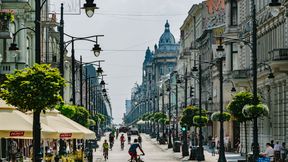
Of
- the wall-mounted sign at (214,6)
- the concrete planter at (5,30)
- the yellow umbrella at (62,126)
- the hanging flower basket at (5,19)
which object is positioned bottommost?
the yellow umbrella at (62,126)

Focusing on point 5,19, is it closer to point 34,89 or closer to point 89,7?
point 34,89

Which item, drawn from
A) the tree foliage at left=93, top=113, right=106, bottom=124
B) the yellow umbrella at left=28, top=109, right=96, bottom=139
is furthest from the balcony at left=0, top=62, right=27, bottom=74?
the tree foliage at left=93, top=113, right=106, bottom=124

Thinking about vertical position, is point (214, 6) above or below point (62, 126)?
above

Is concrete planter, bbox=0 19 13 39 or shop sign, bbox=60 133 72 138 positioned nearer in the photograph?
shop sign, bbox=60 133 72 138

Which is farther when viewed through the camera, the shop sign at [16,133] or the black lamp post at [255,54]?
the black lamp post at [255,54]

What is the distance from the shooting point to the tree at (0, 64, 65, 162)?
25562 mm

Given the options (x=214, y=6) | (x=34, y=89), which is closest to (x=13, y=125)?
(x=34, y=89)

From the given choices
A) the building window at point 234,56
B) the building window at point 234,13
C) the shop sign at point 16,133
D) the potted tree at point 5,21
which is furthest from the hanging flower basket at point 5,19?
the building window at point 234,56

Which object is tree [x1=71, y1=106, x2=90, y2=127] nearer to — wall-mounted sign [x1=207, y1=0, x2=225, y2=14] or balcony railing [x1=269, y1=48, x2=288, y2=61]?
balcony railing [x1=269, y1=48, x2=288, y2=61]

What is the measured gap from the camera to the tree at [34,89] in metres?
25.6

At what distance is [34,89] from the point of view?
84.4ft

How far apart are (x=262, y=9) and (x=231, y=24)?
15268mm

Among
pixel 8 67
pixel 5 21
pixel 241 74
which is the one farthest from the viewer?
pixel 241 74

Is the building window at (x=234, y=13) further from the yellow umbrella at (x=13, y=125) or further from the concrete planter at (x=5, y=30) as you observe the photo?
the yellow umbrella at (x=13, y=125)
